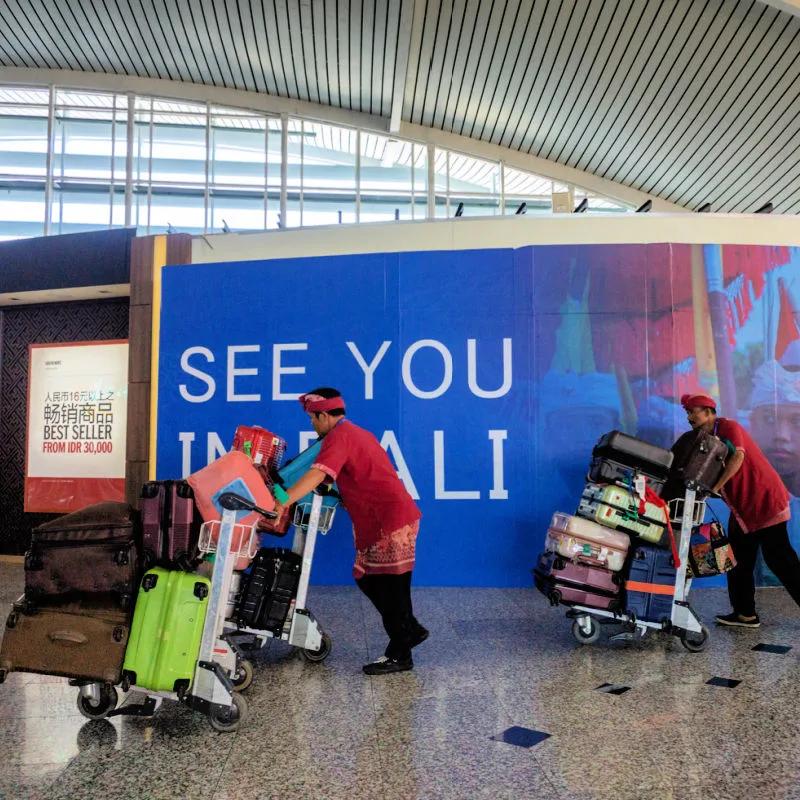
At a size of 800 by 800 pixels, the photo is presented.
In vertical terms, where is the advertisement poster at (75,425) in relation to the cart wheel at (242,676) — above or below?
above

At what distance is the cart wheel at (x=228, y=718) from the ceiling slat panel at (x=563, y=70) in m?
11.2

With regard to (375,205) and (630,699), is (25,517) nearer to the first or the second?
(630,699)

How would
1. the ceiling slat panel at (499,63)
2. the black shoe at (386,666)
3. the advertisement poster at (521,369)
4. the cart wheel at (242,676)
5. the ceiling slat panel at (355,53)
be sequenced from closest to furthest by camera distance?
the cart wheel at (242,676), the black shoe at (386,666), the advertisement poster at (521,369), the ceiling slat panel at (499,63), the ceiling slat panel at (355,53)

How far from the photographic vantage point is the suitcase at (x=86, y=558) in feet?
9.28

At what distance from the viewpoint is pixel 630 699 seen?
323cm

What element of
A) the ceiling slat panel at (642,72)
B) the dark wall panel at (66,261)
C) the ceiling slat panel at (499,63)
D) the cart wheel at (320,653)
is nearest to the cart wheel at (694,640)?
the cart wheel at (320,653)

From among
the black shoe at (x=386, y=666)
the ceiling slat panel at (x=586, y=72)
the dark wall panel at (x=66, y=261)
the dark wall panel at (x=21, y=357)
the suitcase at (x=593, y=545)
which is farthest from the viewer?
the ceiling slat panel at (x=586, y=72)

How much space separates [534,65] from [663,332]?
8.02 meters

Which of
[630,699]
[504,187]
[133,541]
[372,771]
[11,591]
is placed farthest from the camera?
[504,187]

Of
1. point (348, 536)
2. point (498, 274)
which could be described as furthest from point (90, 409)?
point (498, 274)

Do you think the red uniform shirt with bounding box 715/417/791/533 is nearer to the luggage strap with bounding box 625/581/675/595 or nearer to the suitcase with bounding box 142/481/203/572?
the luggage strap with bounding box 625/581/675/595

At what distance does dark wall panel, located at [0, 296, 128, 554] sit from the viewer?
758 centimetres

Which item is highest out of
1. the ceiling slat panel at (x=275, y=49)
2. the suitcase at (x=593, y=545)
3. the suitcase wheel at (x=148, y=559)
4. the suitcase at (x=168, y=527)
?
the ceiling slat panel at (x=275, y=49)

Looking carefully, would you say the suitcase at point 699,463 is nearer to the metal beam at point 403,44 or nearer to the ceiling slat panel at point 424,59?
the metal beam at point 403,44
